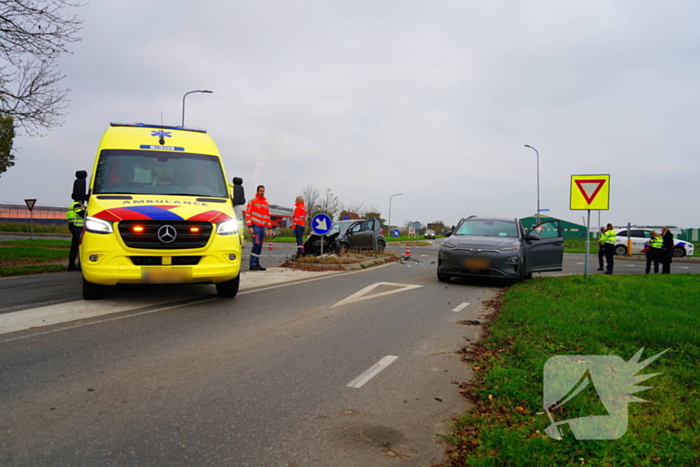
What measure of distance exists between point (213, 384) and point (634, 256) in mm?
32831

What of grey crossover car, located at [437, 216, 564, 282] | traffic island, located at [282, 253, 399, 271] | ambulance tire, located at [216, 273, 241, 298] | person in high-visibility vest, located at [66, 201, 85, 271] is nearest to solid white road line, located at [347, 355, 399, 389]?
ambulance tire, located at [216, 273, 241, 298]

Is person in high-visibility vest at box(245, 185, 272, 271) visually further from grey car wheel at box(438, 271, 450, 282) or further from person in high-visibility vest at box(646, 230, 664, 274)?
person in high-visibility vest at box(646, 230, 664, 274)

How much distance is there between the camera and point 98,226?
6.91 m

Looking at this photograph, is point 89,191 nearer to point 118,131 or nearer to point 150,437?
point 118,131

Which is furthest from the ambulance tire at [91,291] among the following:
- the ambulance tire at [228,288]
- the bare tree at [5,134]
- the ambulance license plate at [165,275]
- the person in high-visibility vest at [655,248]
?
the bare tree at [5,134]

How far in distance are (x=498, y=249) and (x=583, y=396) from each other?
7779 mm

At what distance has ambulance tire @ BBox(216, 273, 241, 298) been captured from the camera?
27.4ft

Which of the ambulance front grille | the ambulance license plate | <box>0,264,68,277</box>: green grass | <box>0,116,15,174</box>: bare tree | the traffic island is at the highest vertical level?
<box>0,116,15,174</box>: bare tree

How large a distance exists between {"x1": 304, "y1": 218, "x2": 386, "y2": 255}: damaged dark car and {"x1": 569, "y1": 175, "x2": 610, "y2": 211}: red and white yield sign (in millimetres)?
8924

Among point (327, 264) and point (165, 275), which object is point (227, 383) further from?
point (327, 264)

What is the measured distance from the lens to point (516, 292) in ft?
32.6

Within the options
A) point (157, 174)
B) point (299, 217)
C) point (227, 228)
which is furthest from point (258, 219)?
point (227, 228)

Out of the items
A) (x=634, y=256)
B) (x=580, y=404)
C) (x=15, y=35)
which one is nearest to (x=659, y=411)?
(x=580, y=404)

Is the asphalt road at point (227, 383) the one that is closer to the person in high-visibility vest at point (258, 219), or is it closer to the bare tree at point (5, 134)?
the person in high-visibility vest at point (258, 219)
